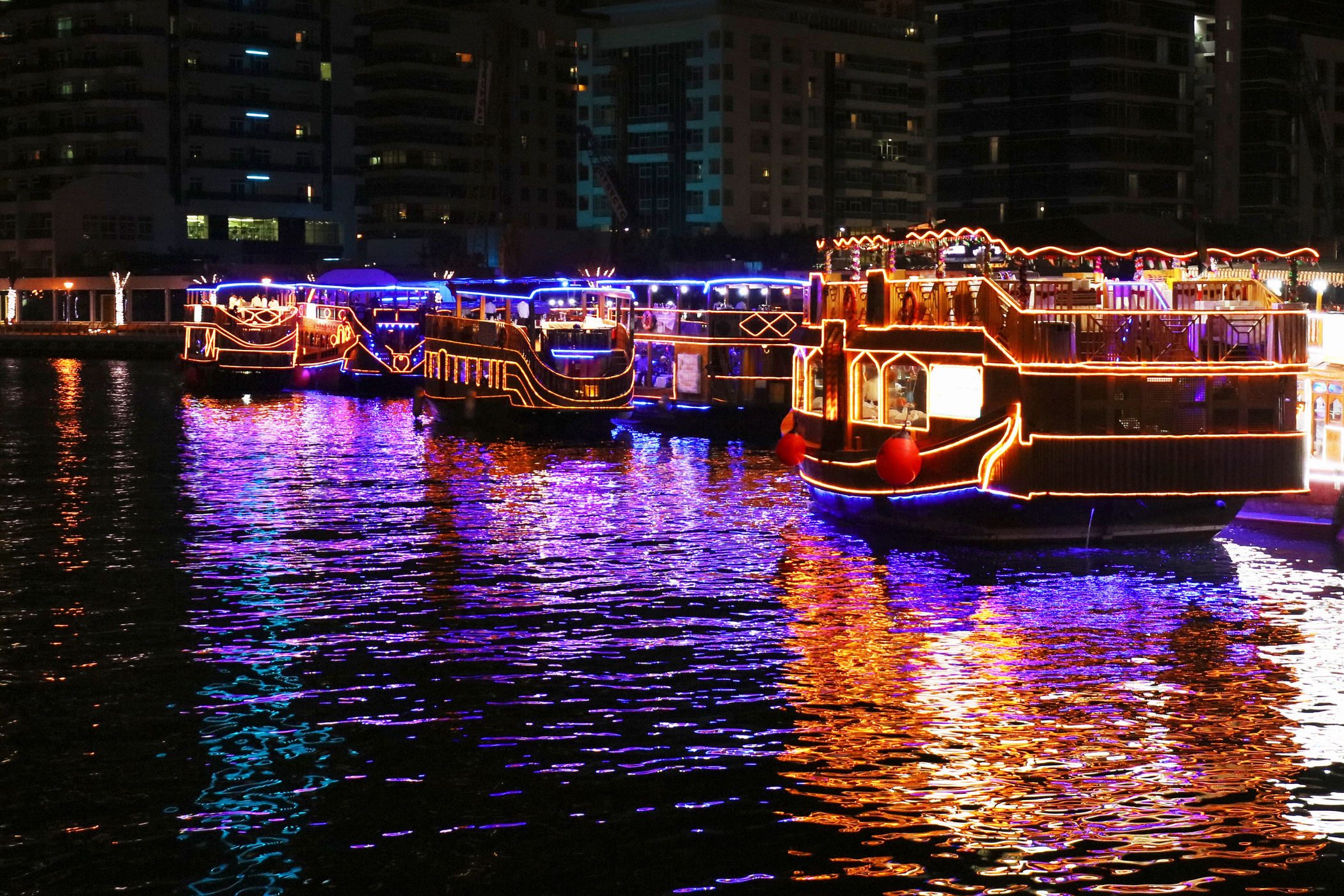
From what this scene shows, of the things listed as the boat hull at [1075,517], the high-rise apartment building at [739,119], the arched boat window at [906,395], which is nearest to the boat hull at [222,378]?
the arched boat window at [906,395]

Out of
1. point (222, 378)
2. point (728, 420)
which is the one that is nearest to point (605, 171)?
point (222, 378)

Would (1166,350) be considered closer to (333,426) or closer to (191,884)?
(191,884)

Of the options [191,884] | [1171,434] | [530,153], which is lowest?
[191,884]

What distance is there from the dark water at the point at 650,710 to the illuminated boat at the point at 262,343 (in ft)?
165

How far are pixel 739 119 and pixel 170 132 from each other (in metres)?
50.9

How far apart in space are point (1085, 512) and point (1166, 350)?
3.44 metres

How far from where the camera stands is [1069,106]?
132 m

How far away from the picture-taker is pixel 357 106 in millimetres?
171750

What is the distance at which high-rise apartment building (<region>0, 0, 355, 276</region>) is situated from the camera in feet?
496

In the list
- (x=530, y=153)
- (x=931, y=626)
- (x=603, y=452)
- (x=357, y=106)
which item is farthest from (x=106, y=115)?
(x=931, y=626)

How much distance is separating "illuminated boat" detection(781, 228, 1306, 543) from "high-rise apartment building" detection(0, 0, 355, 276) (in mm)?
126919

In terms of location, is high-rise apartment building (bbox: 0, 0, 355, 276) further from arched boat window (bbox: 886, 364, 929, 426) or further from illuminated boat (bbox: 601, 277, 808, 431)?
arched boat window (bbox: 886, 364, 929, 426)

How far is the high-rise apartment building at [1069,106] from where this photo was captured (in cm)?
13200

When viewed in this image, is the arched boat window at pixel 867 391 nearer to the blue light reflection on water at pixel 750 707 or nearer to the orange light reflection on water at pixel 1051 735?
the blue light reflection on water at pixel 750 707
